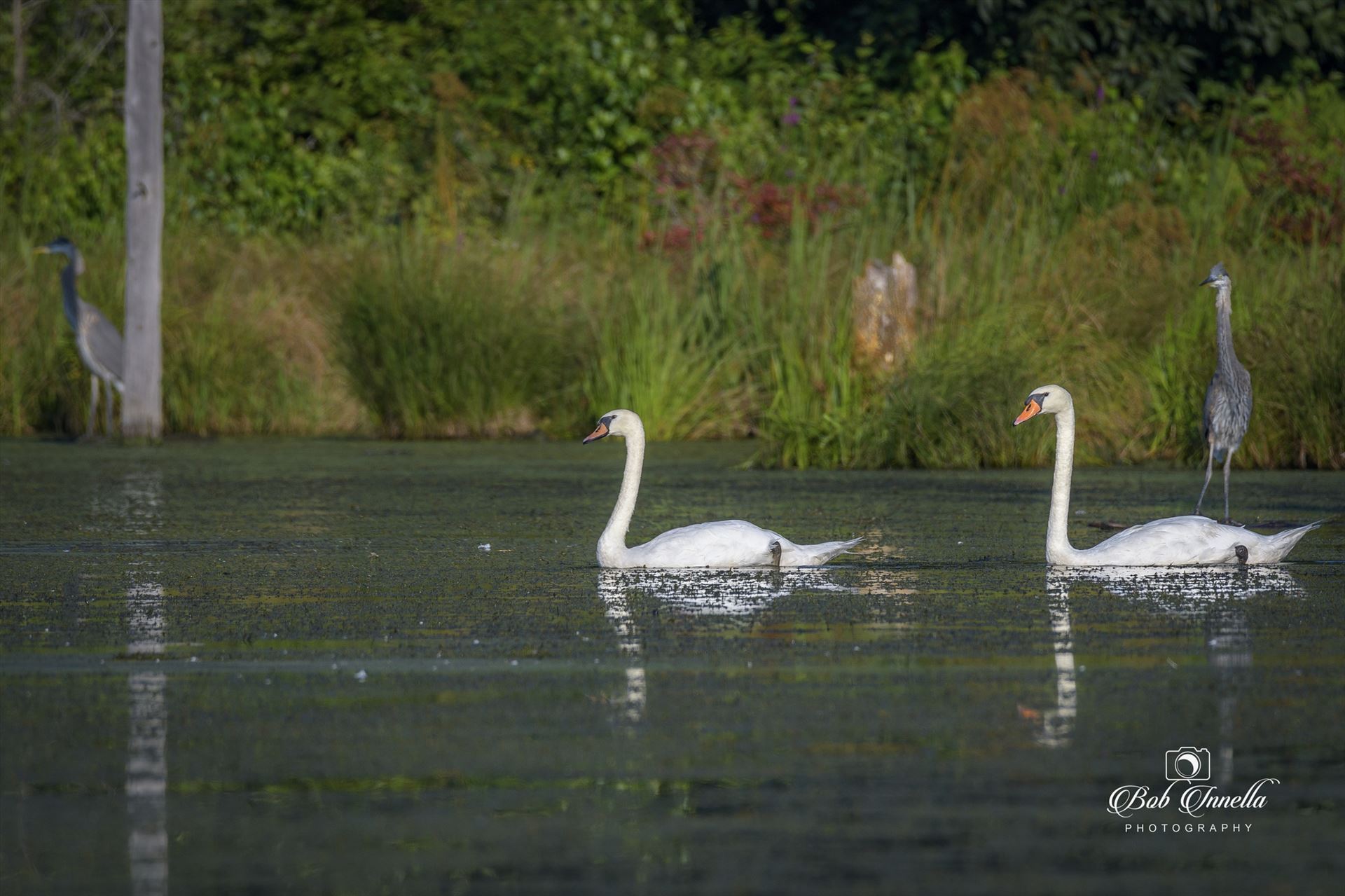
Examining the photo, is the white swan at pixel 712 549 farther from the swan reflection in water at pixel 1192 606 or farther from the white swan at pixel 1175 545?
the swan reflection in water at pixel 1192 606

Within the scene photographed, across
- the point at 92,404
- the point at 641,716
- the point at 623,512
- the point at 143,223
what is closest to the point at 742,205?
the point at 143,223

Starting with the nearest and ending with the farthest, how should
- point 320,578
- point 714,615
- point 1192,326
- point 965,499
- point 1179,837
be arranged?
point 1179,837, point 714,615, point 320,578, point 965,499, point 1192,326

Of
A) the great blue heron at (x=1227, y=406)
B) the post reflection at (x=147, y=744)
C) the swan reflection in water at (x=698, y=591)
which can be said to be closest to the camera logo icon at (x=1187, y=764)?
the swan reflection in water at (x=698, y=591)

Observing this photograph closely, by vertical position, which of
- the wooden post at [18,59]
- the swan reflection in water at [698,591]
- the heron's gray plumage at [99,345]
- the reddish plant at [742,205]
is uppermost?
the wooden post at [18,59]

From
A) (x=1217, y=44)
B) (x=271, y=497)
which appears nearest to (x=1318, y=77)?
(x=1217, y=44)

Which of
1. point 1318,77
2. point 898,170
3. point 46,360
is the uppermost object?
point 1318,77

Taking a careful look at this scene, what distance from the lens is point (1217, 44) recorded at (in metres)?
24.7

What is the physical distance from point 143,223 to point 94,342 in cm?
113

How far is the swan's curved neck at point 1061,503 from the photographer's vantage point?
25.5 feet

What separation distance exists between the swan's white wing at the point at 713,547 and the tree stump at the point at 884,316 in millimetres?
6559

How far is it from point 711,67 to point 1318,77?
7.02m

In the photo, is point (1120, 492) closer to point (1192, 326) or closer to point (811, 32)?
point (1192, 326)

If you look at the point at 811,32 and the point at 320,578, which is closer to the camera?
the point at 320,578

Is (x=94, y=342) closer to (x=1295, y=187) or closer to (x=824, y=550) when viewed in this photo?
(x=824, y=550)
